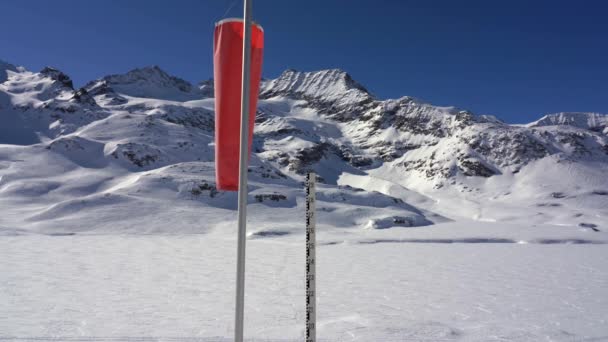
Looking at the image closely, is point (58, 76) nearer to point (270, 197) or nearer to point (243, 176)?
point (270, 197)

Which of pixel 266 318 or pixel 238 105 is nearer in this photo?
pixel 238 105

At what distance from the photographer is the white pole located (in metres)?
4.64

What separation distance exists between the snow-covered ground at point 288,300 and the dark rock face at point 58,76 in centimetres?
18286

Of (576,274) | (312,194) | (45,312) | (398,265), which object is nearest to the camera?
(312,194)

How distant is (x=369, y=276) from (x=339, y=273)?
4.94 feet

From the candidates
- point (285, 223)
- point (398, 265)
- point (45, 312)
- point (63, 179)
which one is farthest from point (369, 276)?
point (63, 179)

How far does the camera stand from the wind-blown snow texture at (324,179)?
1929 inches

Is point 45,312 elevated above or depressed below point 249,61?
below

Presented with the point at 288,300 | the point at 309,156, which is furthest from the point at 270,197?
the point at 309,156

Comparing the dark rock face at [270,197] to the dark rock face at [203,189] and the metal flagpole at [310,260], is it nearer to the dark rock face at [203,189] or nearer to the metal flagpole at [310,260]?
the dark rock face at [203,189]

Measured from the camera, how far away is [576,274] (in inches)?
804

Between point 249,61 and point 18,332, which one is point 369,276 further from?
point 249,61

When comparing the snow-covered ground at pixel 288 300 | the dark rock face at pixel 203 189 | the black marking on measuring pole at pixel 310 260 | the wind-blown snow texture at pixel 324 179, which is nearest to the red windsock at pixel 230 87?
the black marking on measuring pole at pixel 310 260

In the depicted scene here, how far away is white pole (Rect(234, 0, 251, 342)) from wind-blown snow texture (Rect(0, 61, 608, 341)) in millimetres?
4953
